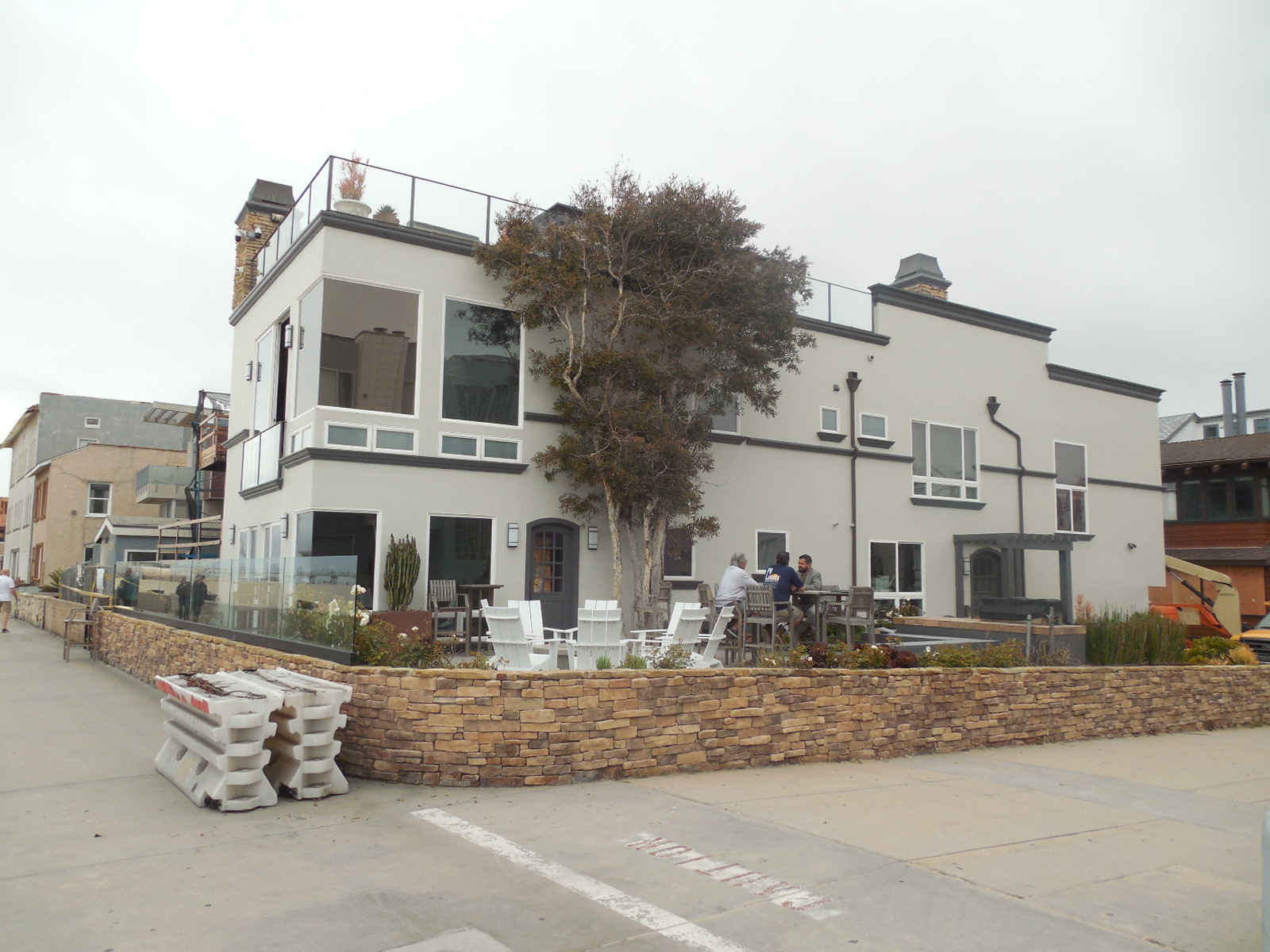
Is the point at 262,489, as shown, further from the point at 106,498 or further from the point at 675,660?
the point at 106,498

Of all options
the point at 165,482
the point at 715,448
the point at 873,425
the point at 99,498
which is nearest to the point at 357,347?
the point at 715,448

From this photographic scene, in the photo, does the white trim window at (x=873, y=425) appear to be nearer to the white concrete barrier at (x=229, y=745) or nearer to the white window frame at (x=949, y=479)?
the white window frame at (x=949, y=479)

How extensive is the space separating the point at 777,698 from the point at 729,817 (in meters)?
2.24

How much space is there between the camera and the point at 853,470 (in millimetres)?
20312

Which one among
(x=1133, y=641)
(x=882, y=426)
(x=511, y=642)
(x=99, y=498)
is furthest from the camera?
(x=99, y=498)

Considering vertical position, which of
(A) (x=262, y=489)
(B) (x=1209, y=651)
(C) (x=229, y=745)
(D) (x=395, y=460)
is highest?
(D) (x=395, y=460)

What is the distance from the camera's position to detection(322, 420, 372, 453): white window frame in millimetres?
14250

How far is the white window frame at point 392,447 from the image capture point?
47.8 feet

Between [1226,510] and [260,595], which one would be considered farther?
[1226,510]

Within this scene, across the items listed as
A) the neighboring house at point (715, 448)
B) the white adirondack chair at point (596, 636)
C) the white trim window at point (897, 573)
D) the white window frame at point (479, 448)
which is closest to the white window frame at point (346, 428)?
the neighboring house at point (715, 448)

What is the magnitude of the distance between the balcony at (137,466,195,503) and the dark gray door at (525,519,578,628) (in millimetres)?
21221

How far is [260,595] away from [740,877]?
24.1 feet

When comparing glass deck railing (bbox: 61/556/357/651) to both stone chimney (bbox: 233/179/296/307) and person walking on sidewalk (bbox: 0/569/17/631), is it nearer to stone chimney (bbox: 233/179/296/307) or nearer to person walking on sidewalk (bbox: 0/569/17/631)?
stone chimney (bbox: 233/179/296/307)

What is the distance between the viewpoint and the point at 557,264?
49.5 ft
